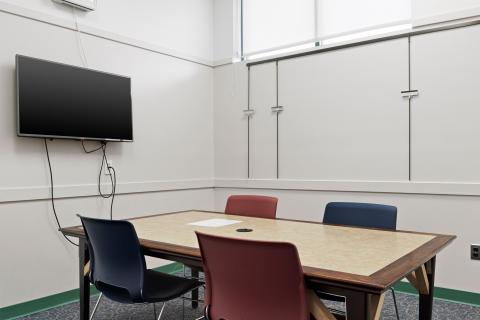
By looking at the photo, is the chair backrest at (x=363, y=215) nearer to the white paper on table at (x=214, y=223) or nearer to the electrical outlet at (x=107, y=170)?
the white paper on table at (x=214, y=223)

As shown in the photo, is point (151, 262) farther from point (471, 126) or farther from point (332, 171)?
point (471, 126)

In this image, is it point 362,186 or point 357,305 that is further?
point 362,186

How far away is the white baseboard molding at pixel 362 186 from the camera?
335 centimetres

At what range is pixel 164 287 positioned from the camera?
7.80 feet

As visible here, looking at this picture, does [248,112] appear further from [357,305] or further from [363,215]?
[357,305]

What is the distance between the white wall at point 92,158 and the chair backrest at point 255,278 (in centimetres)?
217

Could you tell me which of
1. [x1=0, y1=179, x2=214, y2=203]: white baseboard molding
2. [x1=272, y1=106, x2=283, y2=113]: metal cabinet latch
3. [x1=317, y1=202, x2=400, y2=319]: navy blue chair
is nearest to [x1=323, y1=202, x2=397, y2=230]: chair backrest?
[x1=317, y1=202, x2=400, y2=319]: navy blue chair

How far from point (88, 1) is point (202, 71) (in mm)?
1616

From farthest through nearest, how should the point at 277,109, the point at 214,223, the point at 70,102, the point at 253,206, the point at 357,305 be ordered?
the point at 277,109
the point at 70,102
the point at 253,206
the point at 214,223
the point at 357,305

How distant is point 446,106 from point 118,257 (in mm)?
2914

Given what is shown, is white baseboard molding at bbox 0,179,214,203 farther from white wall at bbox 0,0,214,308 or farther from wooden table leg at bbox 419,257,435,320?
wooden table leg at bbox 419,257,435,320

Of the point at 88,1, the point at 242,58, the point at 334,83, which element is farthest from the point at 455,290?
the point at 88,1

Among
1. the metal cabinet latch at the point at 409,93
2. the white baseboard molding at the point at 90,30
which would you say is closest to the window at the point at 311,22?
the metal cabinet latch at the point at 409,93

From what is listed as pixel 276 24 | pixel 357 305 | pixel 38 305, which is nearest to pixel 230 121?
pixel 276 24
